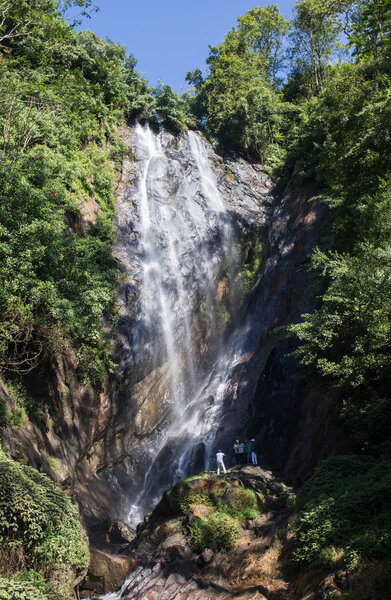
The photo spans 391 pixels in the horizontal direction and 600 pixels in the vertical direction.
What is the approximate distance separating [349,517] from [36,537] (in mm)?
5073

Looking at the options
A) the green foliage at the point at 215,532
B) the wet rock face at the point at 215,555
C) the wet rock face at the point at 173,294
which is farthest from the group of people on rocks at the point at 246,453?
the green foliage at the point at 215,532

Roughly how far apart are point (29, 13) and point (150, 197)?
49.1ft

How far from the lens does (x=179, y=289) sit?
23734mm

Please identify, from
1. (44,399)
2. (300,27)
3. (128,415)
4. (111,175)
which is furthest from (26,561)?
(300,27)

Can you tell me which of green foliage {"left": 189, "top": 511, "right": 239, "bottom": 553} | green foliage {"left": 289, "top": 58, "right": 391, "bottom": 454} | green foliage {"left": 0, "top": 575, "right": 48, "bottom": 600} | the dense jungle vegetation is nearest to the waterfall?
the dense jungle vegetation

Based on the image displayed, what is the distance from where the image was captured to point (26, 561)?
21.4 ft

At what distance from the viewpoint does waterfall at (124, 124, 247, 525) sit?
19.2m

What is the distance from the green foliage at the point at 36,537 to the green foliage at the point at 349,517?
392 centimetres

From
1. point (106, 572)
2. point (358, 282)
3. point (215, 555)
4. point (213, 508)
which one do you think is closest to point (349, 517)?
point (215, 555)

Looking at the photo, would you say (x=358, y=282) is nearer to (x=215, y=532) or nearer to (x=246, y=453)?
(x=215, y=532)

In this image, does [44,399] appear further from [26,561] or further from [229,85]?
[229,85]

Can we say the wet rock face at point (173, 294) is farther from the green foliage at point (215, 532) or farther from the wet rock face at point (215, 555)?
the green foliage at point (215, 532)

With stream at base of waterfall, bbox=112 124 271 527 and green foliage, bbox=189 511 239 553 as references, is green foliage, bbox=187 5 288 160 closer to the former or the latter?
stream at base of waterfall, bbox=112 124 271 527

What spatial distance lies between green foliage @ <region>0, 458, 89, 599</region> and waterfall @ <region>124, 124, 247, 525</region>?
35.7 feet
